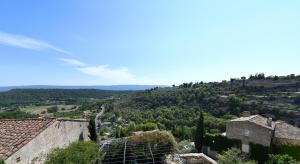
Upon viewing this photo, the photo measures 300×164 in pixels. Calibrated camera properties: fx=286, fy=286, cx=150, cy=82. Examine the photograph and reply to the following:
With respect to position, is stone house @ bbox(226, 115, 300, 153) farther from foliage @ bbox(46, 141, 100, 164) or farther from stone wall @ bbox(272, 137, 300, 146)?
foliage @ bbox(46, 141, 100, 164)

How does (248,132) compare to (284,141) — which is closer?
A: (284,141)

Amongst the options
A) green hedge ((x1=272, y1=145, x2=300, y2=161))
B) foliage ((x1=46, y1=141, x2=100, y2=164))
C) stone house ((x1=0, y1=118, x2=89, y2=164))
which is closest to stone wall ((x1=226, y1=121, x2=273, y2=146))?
green hedge ((x1=272, y1=145, x2=300, y2=161))

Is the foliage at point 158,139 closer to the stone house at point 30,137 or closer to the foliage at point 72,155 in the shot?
the stone house at point 30,137

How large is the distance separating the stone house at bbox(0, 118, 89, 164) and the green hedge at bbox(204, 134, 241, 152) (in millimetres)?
20133

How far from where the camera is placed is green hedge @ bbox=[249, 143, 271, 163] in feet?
89.6

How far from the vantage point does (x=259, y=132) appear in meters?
28.1

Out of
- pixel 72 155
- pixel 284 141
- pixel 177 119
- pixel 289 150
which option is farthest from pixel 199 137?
pixel 72 155

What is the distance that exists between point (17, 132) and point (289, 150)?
23527 mm

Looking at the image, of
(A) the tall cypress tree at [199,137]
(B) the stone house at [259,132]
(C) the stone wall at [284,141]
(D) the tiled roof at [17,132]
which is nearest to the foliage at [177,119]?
(A) the tall cypress tree at [199,137]

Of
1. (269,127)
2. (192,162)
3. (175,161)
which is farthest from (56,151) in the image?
(269,127)

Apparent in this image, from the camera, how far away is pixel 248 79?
88.2 m

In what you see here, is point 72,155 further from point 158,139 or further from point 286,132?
point 286,132

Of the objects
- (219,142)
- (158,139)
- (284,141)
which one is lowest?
(219,142)

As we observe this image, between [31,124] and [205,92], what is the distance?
209 ft
